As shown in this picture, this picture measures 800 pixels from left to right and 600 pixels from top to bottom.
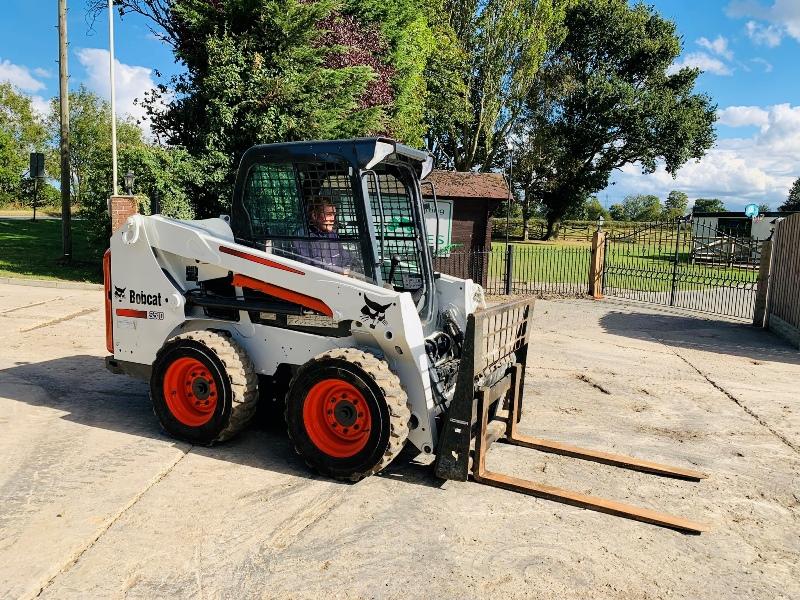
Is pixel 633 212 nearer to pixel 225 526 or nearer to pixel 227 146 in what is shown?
pixel 227 146

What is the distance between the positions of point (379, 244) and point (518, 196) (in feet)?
130

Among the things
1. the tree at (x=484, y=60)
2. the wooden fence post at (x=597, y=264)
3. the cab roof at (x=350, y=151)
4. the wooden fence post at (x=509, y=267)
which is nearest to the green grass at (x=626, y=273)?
the wooden fence post at (x=597, y=264)

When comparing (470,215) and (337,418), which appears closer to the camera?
(337,418)

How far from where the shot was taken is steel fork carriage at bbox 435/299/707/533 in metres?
4.41

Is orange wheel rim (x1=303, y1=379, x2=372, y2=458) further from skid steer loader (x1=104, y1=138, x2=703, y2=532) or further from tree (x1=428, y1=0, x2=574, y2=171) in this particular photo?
tree (x1=428, y1=0, x2=574, y2=171)

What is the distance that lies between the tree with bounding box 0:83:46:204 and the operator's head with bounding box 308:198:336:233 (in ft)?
138

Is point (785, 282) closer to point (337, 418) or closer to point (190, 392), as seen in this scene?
point (337, 418)

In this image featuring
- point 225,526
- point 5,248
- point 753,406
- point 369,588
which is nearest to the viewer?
point 369,588

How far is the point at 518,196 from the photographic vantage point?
43.2m

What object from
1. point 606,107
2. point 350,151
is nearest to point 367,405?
point 350,151

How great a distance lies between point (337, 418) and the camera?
183 inches

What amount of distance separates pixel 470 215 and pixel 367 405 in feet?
44.2

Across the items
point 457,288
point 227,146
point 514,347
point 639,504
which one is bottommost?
point 639,504

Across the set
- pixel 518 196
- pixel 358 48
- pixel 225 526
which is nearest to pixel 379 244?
pixel 225 526
